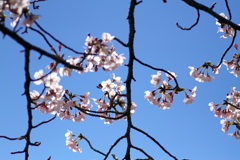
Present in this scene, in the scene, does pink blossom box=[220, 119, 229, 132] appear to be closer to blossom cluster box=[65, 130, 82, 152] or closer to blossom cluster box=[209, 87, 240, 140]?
blossom cluster box=[209, 87, 240, 140]

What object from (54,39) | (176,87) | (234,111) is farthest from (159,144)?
(234,111)

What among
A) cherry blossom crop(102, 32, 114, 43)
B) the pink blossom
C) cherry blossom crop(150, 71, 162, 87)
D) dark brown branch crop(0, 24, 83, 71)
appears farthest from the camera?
the pink blossom

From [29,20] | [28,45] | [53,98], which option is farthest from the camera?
[53,98]

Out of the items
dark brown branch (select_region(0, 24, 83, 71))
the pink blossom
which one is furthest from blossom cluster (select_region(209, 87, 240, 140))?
dark brown branch (select_region(0, 24, 83, 71))

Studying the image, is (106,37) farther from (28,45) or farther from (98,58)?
(28,45)

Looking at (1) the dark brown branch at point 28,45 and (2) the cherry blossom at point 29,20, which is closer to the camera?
(1) the dark brown branch at point 28,45

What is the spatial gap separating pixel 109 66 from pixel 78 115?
129 centimetres

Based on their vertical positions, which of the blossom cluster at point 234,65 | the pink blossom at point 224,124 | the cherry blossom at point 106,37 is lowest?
the cherry blossom at point 106,37

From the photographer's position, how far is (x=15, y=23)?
310 cm

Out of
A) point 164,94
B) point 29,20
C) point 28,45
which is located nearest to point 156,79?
point 164,94

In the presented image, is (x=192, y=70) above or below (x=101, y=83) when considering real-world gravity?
above

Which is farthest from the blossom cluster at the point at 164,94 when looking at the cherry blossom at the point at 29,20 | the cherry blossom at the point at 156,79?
the cherry blossom at the point at 29,20

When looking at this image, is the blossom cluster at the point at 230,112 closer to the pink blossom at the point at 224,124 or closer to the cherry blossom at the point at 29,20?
the pink blossom at the point at 224,124

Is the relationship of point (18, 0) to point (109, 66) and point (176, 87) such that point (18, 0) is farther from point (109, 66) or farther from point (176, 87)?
point (176, 87)
